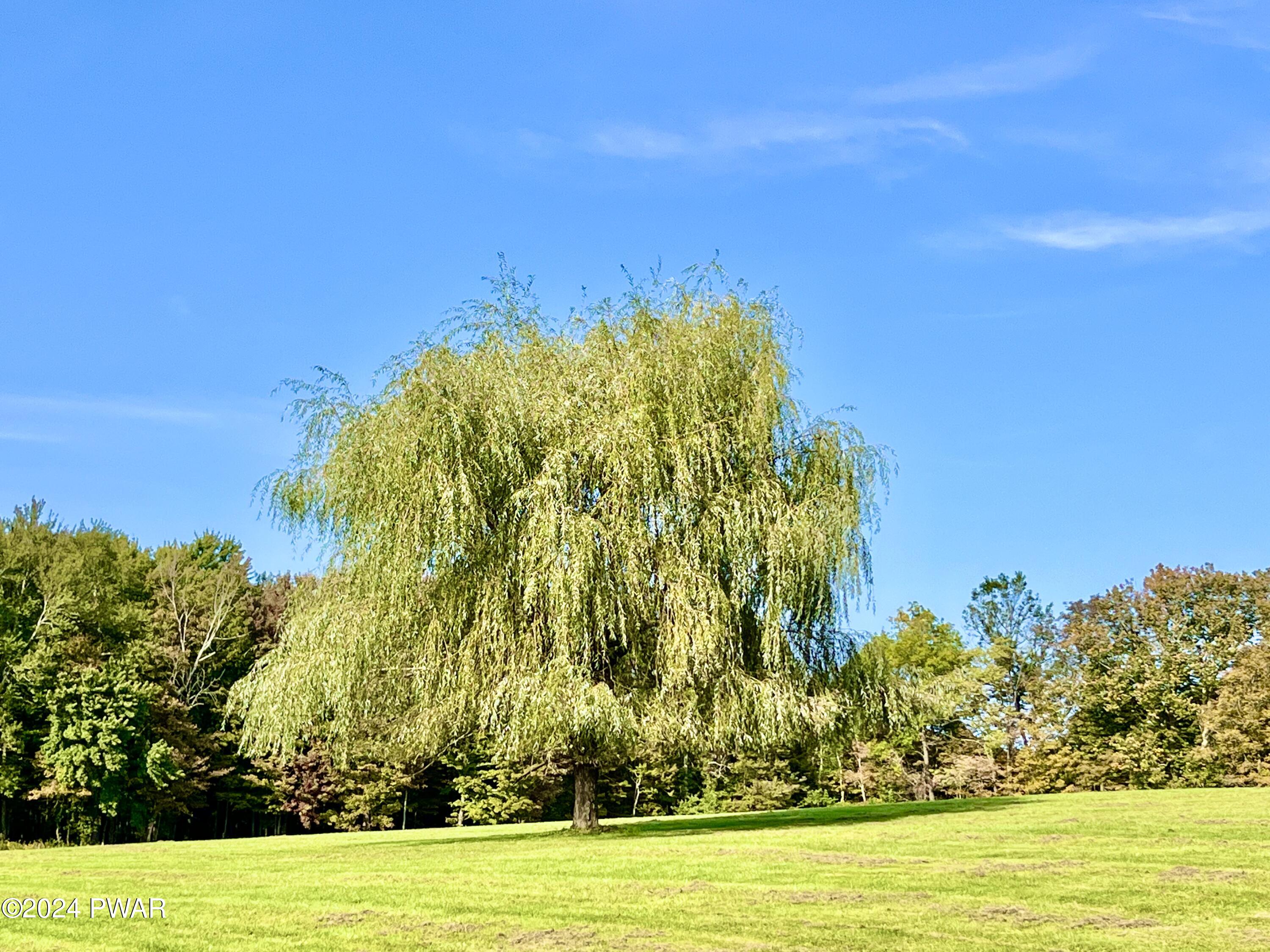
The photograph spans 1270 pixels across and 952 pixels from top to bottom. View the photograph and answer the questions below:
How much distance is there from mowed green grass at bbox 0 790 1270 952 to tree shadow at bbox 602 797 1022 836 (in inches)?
53.3

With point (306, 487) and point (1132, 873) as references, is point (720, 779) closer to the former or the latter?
point (306, 487)

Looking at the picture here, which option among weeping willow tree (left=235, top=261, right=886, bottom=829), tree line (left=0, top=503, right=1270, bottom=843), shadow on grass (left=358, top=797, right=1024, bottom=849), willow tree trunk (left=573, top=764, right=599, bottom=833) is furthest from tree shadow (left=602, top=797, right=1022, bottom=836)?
tree line (left=0, top=503, right=1270, bottom=843)

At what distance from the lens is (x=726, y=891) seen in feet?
35.4

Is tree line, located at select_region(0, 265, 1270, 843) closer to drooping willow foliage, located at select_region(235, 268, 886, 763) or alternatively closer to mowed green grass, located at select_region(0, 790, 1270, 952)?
drooping willow foliage, located at select_region(235, 268, 886, 763)

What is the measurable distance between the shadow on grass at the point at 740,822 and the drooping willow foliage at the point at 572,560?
2430 mm

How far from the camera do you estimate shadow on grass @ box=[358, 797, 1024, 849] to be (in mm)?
20656

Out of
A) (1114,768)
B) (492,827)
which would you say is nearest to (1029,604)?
(1114,768)

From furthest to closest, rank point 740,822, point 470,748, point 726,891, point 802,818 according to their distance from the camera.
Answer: point 470,748
point 802,818
point 740,822
point 726,891

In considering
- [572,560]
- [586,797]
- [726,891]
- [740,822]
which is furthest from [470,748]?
[726,891]

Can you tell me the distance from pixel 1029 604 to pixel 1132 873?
42221mm

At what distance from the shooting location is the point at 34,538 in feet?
130

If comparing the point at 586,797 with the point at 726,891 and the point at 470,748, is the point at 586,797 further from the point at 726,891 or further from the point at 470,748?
the point at 470,748

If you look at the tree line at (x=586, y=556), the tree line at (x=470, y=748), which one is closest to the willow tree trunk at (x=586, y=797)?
the tree line at (x=586, y=556)

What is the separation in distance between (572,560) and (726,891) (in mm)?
7394
